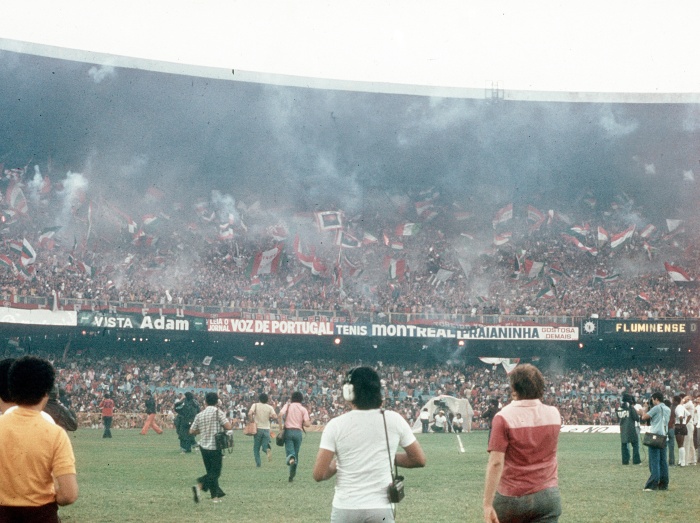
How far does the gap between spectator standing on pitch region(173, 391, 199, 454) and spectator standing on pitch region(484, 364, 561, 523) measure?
17116mm

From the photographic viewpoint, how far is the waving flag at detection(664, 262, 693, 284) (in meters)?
55.8

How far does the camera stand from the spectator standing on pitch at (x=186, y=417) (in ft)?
76.4

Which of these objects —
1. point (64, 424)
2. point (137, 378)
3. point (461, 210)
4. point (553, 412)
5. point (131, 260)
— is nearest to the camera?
point (553, 412)

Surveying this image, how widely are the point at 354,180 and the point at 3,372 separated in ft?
196

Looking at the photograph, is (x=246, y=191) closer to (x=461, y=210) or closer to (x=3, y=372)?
(x=461, y=210)

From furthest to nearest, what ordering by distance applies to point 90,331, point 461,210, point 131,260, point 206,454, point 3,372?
1. point 461,210
2. point 131,260
3. point 90,331
4. point 206,454
5. point 3,372

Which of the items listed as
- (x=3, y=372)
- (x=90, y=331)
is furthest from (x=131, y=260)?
(x=3, y=372)

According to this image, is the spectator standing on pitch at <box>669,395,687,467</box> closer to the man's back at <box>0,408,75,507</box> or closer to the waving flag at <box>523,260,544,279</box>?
the man's back at <box>0,408,75,507</box>

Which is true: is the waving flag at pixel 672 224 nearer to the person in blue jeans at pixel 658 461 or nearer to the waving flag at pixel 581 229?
the waving flag at pixel 581 229

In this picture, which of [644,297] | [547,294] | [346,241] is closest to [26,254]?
[346,241]

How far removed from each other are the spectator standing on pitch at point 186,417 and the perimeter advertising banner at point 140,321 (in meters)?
22.6

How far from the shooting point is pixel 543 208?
6381cm

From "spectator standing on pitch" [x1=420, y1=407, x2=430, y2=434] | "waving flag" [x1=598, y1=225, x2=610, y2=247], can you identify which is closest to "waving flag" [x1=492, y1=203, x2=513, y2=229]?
"waving flag" [x1=598, y1=225, x2=610, y2=247]

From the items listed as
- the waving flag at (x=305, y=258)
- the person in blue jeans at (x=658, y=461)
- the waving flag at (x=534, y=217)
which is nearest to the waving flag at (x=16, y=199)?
the waving flag at (x=305, y=258)
